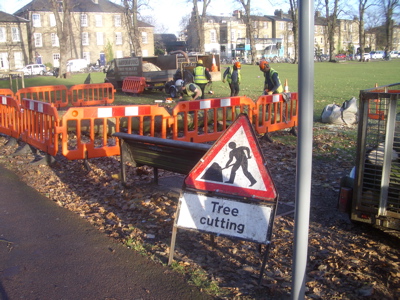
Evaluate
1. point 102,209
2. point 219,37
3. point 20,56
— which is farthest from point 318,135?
point 219,37

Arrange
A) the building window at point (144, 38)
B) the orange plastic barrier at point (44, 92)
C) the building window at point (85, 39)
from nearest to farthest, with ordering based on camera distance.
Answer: the orange plastic barrier at point (44, 92)
the building window at point (85, 39)
the building window at point (144, 38)

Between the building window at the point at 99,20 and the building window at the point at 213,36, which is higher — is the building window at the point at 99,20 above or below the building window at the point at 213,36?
above

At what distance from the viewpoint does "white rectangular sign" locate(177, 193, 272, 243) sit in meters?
4.07

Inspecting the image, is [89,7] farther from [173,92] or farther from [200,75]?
[200,75]

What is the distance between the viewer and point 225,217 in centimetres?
423

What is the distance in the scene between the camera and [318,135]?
1100cm

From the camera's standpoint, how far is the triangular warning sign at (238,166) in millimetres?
4047

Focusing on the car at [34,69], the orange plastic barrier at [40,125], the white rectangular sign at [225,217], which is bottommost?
the white rectangular sign at [225,217]

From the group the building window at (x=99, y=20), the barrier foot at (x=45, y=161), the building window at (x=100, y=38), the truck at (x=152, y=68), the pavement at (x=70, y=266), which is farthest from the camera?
the building window at (x=100, y=38)

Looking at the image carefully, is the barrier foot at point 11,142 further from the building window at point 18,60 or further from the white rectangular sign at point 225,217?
the building window at point 18,60

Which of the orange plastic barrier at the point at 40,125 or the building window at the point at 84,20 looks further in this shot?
the building window at the point at 84,20

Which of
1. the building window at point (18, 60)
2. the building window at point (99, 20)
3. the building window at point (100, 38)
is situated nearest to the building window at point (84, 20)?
the building window at point (99, 20)

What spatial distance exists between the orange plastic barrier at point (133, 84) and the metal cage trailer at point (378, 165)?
751 inches

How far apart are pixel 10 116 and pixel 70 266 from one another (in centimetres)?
706
